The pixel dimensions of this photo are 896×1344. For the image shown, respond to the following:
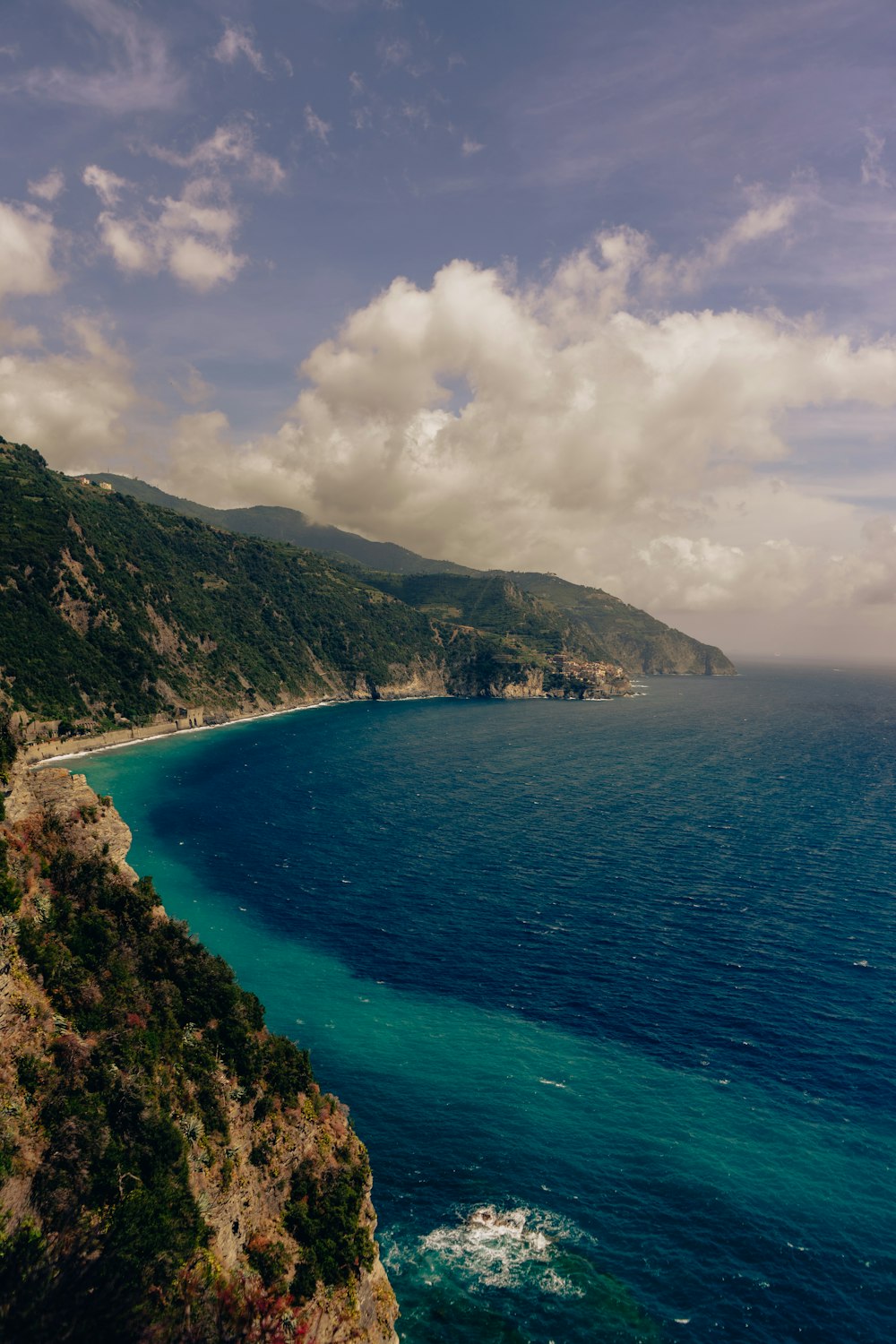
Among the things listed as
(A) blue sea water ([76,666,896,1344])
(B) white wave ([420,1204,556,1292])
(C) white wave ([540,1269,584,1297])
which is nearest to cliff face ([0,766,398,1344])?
(B) white wave ([420,1204,556,1292])

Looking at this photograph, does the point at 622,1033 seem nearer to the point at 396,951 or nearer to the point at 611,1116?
the point at 611,1116

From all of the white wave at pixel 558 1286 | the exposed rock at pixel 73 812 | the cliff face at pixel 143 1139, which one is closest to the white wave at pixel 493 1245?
the white wave at pixel 558 1286

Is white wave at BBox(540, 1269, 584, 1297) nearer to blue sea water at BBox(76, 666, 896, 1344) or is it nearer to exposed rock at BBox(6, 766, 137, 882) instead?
blue sea water at BBox(76, 666, 896, 1344)

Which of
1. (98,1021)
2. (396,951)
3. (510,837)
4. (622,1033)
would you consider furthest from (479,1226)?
Answer: (510,837)

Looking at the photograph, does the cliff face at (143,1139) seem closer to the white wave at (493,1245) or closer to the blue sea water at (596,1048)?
the white wave at (493,1245)

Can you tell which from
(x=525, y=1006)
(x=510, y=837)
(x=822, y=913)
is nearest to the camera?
(x=525, y=1006)

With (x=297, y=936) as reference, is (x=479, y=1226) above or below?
below
